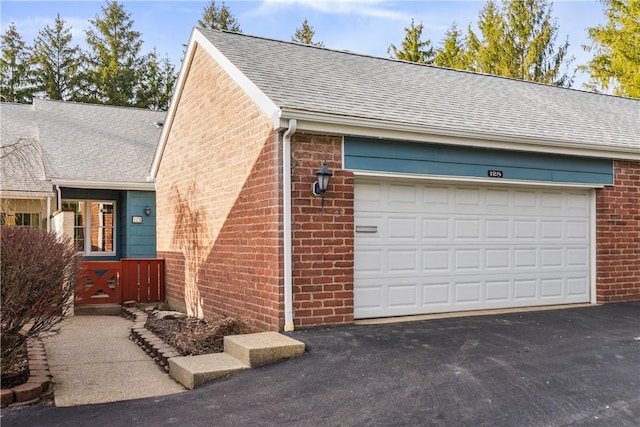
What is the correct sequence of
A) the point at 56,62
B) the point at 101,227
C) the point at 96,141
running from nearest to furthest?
the point at 101,227 < the point at 96,141 < the point at 56,62

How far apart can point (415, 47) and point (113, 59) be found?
1699 cm

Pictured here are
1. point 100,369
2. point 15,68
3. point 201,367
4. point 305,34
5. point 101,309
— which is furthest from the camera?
point 305,34

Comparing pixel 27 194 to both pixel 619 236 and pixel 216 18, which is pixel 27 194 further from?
pixel 216 18

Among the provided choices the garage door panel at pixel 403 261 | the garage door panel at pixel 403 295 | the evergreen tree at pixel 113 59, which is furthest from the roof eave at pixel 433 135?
the evergreen tree at pixel 113 59

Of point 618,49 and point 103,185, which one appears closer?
point 103,185

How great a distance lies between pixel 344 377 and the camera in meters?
5.43

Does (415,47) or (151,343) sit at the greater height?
(415,47)

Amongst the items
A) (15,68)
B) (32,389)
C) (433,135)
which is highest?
(15,68)

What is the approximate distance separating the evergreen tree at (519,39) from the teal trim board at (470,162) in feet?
58.8

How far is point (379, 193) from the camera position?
8016 mm

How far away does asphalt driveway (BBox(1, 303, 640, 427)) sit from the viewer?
457 cm

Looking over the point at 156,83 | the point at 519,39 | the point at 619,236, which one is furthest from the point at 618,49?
the point at 156,83

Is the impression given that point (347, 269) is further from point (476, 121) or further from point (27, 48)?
point (27, 48)

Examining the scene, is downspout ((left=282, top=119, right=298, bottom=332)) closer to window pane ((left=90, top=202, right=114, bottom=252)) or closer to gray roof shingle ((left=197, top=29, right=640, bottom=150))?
gray roof shingle ((left=197, top=29, right=640, bottom=150))
